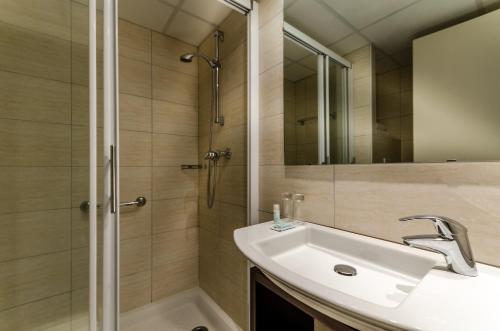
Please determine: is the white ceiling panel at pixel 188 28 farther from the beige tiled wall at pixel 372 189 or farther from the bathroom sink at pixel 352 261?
the bathroom sink at pixel 352 261

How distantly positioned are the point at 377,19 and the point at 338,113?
351 mm

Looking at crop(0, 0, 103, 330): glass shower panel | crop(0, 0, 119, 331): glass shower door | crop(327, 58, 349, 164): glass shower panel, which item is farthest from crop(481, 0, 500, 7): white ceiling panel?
crop(0, 0, 103, 330): glass shower panel

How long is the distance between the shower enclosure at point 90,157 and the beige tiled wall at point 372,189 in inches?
7.8

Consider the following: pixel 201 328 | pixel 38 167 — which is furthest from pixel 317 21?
pixel 201 328

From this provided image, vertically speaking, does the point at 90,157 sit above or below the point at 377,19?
below

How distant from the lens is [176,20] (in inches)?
60.4

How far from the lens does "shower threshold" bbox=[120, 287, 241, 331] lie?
1.47 meters

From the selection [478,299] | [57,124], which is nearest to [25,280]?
[57,124]

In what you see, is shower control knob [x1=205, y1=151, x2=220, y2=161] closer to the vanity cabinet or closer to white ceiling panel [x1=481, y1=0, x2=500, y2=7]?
the vanity cabinet

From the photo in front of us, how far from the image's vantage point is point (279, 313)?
2.39 ft

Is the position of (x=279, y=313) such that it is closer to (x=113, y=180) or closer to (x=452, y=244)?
(x=452, y=244)

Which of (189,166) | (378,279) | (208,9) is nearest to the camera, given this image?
(378,279)

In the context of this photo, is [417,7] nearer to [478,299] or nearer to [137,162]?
[478,299]

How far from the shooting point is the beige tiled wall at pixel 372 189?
0.56 meters
